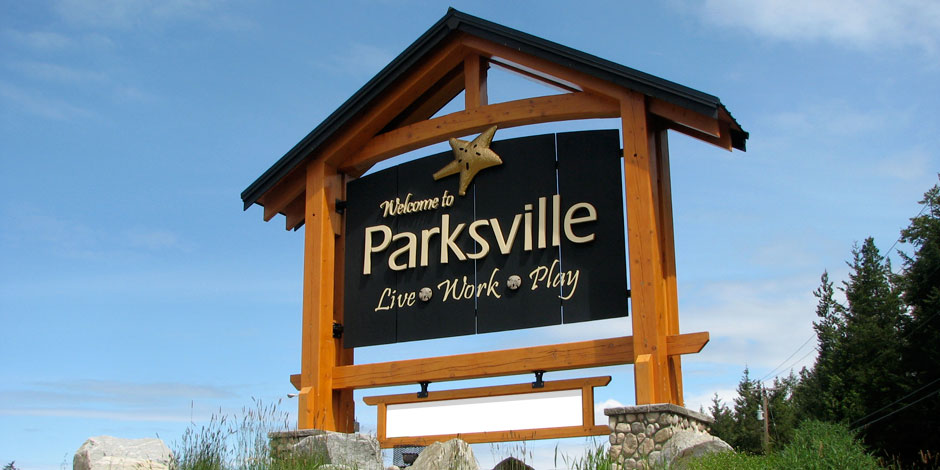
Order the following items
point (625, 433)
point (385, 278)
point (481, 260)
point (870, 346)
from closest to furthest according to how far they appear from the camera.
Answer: point (625, 433) → point (481, 260) → point (385, 278) → point (870, 346)

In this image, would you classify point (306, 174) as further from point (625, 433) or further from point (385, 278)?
point (625, 433)

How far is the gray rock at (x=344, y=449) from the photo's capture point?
9.91 metres

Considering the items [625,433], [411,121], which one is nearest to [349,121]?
[411,121]

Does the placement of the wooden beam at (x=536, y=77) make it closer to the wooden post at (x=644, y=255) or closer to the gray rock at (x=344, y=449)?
the wooden post at (x=644, y=255)

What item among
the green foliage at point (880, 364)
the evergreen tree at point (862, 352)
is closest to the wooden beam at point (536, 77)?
the green foliage at point (880, 364)

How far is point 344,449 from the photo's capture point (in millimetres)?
10133

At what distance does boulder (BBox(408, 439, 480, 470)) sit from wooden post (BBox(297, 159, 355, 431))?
3.93 m

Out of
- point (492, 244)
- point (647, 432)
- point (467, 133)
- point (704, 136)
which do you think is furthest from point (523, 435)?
point (704, 136)

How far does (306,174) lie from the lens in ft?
45.2

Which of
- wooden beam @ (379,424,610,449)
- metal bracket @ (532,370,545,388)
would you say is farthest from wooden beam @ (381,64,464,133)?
wooden beam @ (379,424,610,449)

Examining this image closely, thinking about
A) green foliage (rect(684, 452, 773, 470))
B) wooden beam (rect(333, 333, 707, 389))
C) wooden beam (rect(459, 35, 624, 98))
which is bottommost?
green foliage (rect(684, 452, 773, 470))

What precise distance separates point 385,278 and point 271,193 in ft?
8.63

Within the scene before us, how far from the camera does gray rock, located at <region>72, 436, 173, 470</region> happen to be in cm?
912

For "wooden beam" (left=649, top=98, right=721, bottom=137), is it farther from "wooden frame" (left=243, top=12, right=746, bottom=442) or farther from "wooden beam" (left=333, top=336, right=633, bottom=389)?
"wooden beam" (left=333, top=336, right=633, bottom=389)
